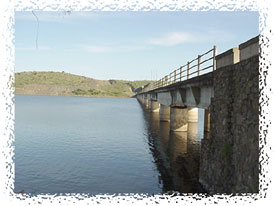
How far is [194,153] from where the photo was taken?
20500 mm

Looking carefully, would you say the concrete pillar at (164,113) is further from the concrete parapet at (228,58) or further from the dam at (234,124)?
the concrete parapet at (228,58)

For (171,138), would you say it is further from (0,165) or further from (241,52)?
(0,165)

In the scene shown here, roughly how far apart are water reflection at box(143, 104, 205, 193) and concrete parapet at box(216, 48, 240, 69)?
235 inches

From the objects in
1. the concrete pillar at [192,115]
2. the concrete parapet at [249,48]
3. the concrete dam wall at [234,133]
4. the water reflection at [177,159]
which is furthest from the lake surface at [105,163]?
the concrete pillar at [192,115]

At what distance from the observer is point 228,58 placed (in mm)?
10102

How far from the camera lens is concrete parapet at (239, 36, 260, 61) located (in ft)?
25.8

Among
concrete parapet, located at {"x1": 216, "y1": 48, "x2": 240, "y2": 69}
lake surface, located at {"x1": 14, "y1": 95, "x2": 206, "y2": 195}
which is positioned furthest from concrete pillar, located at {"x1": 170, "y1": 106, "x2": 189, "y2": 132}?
concrete parapet, located at {"x1": 216, "y1": 48, "x2": 240, "y2": 69}

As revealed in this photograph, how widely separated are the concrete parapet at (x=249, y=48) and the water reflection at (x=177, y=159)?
6.69 metres

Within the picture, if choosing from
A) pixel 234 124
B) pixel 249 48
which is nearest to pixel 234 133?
pixel 234 124

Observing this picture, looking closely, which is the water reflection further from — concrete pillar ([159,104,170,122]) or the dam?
concrete pillar ([159,104,170,122])

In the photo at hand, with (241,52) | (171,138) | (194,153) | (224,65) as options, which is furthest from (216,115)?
(171,138)

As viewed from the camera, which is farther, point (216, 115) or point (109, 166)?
point (109, 166)

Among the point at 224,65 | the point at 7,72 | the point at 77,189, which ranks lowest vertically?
the point at 77,189

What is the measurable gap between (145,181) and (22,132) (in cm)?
2028
